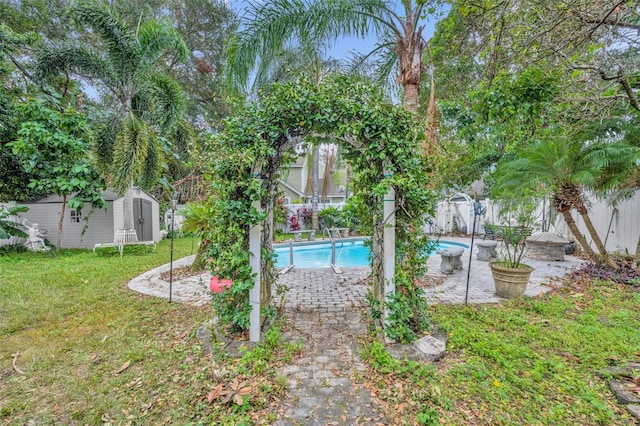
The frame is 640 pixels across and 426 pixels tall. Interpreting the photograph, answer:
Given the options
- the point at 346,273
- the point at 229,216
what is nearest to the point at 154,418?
the point at 229,216

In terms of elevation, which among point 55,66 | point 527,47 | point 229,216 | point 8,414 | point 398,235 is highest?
point 55,66

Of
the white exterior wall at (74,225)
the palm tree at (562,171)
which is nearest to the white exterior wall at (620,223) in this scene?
the palm tree at (562,171)

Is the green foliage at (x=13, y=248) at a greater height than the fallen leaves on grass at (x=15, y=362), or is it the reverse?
the green foliage at (x=13, y=248)

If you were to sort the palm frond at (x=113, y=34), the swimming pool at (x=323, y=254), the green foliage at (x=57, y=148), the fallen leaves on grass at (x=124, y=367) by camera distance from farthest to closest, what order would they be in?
the swimming pool at (x=323, y=254) → the palm frond at (x=113, y=34) → the green foliage at (x=57, y=148) → the fallen leaves on grass at (x=124, y=367)

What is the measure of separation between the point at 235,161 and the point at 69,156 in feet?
23.1

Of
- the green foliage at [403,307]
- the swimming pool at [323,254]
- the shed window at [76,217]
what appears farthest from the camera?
the shed window at [76,217]

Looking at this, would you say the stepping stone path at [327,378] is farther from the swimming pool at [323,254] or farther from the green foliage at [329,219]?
the green foliage at [329,219]

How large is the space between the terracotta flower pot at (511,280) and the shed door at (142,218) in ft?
41.2

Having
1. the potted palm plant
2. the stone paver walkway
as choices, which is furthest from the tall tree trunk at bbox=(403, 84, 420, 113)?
the stone paver walkway

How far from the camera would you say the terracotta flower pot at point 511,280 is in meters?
4.64

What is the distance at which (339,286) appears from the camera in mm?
5488

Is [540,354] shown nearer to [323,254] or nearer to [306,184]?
[323,254]

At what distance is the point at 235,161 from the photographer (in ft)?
9.43

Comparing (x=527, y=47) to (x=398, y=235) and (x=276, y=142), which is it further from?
(x=276, y=142)
